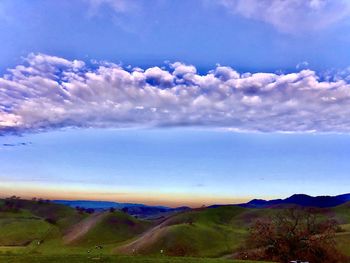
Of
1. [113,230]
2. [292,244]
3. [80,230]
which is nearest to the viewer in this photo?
[292,244]

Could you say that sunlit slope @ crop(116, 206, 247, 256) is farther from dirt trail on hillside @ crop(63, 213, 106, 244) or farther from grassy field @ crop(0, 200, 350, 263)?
dirt trail on hillside @ crop(63, 213, 106, 244)

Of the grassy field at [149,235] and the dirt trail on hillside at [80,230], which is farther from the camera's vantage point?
the dirt trail on hillside at [80,230]

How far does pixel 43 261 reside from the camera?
39.0 m

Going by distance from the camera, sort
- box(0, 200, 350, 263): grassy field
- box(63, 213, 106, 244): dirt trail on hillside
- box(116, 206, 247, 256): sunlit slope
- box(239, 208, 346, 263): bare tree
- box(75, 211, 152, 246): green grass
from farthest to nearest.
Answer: box(63, 213, 106, 244): dirt trail on hillside → box(75, 211, 152, 246): green grass → box(0, 200, 350, 263): grassy field → box(116, 206, 247, 256): sunlit slope → box(239, 208, 346, 263): bare tree

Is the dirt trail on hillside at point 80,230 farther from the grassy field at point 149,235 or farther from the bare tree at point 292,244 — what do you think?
the bare tree at point 292,244

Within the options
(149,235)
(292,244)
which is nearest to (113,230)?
(149,235)

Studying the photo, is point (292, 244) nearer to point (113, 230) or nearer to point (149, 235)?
point (149, 235)

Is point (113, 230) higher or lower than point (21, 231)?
higher

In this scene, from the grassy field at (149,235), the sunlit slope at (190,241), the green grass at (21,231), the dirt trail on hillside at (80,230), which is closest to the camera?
the sunlit slope at (190,241)

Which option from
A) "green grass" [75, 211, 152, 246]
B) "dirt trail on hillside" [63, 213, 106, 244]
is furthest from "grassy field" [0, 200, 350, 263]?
"dirt trail on hillside" [63, 213, 106, 244]

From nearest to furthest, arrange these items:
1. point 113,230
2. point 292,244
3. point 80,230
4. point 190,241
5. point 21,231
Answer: point 292,244, point 190,241, point 113,230, point 80,230, point 21,231

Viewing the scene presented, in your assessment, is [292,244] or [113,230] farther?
[113,230]

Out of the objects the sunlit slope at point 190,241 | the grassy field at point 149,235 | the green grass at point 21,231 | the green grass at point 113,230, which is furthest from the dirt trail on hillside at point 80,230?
the sunlit slope at point 190,241

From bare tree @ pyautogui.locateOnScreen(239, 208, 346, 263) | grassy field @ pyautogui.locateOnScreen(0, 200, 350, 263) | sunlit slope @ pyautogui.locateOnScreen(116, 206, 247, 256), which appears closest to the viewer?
bare tree @ pyautogui.locateOnScreen(239, 208, 346, 263)
